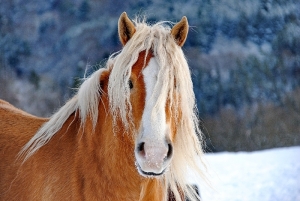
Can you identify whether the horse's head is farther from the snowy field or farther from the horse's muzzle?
the snowy field

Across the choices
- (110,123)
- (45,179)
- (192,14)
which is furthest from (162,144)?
(192,14)

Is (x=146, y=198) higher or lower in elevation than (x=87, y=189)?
lower

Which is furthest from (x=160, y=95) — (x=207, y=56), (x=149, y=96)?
(x=207, y=56)

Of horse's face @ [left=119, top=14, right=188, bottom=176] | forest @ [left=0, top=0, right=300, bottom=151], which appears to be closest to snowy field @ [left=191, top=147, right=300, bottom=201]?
forest @ [left=0, top=0, right=300, bottom=151]

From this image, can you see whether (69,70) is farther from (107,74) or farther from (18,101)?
(107,74)

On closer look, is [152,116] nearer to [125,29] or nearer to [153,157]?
[153,157]

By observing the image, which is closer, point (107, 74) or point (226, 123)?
point (107, 74)

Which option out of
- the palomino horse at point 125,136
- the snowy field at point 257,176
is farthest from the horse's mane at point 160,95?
the snowy field at point 257,176

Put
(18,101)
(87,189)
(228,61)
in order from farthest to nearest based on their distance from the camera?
(228,61) < (18,101) < (87,189)

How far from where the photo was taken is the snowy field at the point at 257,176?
610cm

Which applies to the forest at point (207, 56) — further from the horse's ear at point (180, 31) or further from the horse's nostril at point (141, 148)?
the horse's nostril at point (141, 148)

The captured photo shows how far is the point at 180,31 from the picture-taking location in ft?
7.83

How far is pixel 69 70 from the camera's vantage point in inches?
436

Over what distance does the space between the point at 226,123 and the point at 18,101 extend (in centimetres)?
623
